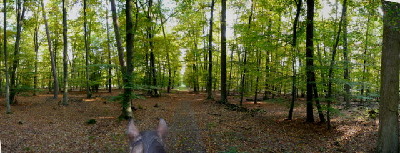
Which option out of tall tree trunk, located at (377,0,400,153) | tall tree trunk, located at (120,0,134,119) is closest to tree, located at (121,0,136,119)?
tall tree trunk, located at (120,0,134,119)

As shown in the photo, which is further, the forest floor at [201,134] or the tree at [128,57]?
the tree at [128,57]

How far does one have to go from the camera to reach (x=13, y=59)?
1373 cm

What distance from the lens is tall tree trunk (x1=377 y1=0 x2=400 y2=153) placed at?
5.37 m

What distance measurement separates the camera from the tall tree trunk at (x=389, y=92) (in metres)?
5.37

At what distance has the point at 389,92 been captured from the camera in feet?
18.4

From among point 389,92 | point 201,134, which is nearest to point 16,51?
point 201,134

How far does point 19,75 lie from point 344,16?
20257 mm

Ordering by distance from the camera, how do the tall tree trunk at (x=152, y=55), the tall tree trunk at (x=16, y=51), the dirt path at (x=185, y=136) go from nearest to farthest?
the dirt path at (x=185, y=136) < the tall tree trunk at (x=16, y=51) < the tall tree trunk at (x=152, y=55)

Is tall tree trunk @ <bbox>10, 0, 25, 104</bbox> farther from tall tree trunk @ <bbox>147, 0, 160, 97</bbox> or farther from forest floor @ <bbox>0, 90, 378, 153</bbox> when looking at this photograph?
tall tree trunk @ <bbox>147, 0, 160, 97</bbox>

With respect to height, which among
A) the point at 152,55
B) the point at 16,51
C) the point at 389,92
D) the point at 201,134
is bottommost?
the point at 201,134

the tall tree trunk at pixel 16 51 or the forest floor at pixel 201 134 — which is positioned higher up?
the tall tree trunk at pixel 16 51

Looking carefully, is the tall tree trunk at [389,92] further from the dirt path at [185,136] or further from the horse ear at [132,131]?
the horse ear at [132,131]

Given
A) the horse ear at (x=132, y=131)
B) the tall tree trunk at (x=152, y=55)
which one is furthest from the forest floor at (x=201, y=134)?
the tall tree trunk at (x=152, y=55)

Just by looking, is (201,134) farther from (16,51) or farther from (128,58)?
(16,51)
